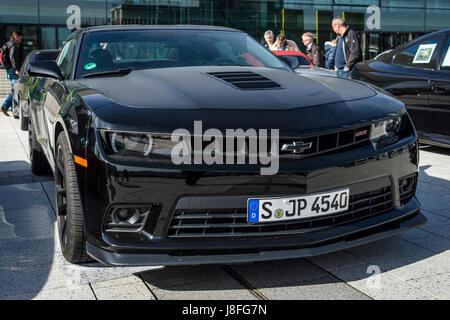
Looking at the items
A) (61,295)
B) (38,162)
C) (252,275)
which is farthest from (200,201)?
(38,162)

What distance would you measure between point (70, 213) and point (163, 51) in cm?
153

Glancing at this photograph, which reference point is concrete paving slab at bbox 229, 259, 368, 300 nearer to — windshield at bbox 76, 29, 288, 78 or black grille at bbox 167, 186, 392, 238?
black grille at bbox 167, 186, 392, 238

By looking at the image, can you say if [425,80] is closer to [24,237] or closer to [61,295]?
[24,237]

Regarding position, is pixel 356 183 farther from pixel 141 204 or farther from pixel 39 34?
pixel 39 34

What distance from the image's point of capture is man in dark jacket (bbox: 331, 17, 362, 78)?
9.01m

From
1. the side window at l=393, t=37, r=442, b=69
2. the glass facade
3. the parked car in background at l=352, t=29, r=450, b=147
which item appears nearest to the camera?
the parked car in background at l=352, t=29, r=450, b=147

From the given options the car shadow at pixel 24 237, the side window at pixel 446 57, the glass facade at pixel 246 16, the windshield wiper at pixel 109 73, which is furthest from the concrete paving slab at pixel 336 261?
the glass facade at pixel 246 16

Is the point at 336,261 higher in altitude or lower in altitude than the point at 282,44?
lower

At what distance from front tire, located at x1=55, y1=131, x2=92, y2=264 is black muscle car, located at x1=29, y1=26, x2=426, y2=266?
10 mm

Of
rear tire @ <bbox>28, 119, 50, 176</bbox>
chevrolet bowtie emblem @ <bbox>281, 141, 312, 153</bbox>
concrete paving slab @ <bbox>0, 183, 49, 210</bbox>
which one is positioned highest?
chevrolet bowtie emblem @ <bbox>281, 141, 312, 153</bbox>

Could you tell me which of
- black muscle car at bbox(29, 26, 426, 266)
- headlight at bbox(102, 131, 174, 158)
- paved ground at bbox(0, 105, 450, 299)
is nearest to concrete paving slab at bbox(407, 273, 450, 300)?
paved ground at bbox(0, 105, 450, 299)

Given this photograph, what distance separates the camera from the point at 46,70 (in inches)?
150

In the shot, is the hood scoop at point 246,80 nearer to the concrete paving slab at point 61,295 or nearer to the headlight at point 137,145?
the headlight at point 137,145

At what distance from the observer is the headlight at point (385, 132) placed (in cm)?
291
